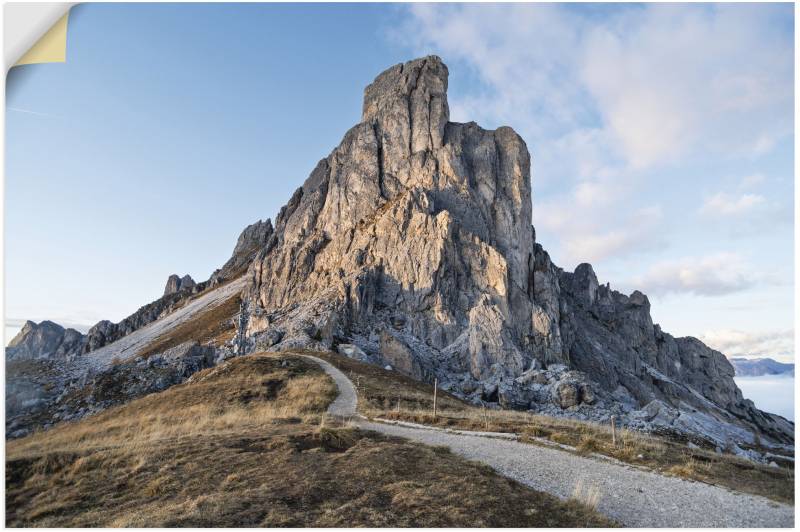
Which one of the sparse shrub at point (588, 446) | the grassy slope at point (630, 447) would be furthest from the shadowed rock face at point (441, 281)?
the sparse shrub at point (588, 446)

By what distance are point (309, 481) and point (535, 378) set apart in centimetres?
4581

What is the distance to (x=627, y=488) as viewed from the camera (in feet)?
34.5

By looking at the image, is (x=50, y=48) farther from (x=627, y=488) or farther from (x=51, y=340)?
(x=51, y=340)

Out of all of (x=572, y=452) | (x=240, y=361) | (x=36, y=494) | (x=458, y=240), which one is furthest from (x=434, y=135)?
(x=36, y=494)

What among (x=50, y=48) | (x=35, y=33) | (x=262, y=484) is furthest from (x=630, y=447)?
(x=35, y=33)

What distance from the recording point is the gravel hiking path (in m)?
8.31

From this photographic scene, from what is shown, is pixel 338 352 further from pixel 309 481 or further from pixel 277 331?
pixel 309 481

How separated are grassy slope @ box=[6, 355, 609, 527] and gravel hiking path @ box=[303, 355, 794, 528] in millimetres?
1038

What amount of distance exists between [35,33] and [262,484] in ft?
30.8

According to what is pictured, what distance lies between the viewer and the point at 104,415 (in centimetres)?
2708

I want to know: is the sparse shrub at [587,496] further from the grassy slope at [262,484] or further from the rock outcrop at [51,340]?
the rock outcrop at [51,340]

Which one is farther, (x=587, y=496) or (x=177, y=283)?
(x=177, y=283)

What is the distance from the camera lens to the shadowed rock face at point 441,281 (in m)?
58.3

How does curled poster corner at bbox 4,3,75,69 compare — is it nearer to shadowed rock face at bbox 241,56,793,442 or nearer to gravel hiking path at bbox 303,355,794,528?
gravel hiking path at bbox 303,355,794,528
